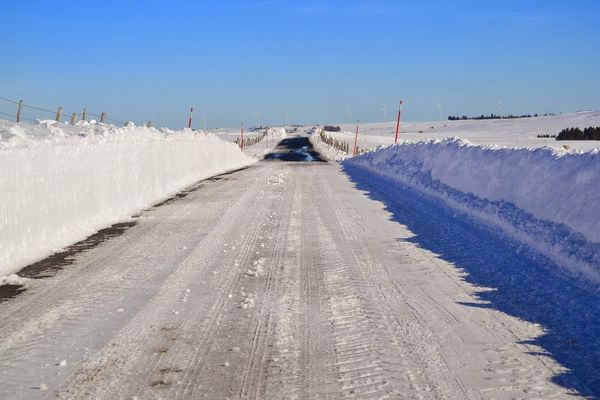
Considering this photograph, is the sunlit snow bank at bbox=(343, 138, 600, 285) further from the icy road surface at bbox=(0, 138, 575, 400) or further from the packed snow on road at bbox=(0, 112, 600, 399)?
the icy road surface at bbox=(0, 138, 575, 400)

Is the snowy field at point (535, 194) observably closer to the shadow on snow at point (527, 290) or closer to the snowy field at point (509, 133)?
the shadow on snow at point (527, 290)

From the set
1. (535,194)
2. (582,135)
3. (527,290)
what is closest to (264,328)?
(527,290)

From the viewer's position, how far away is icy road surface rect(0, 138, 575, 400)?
12.9 ft

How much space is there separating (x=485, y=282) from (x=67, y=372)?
14.8 feet

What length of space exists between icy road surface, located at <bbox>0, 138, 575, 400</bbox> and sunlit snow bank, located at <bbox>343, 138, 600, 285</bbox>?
168 centimetres

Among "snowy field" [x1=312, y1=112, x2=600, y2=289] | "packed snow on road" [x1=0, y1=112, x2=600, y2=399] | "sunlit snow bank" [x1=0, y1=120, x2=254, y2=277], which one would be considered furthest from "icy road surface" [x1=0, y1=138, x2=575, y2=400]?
"snowy field" [x1=312, y1=112, x2=600, y2=289]

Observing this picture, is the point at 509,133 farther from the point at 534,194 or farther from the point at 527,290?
the point at 527,290

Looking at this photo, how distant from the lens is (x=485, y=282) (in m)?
6.58

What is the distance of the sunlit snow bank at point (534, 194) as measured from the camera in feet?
24.7

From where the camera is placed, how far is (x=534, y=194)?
395 inches

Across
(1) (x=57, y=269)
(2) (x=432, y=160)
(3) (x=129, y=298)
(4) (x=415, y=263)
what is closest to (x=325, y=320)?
(3) (x=129, y=298)

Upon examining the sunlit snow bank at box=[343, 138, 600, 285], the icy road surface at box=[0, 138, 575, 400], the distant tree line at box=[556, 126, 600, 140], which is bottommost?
the icy road surface at box=[0, 138, 575, 400]

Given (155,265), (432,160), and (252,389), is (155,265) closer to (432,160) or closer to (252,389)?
(252,389)

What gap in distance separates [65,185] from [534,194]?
8.06m
